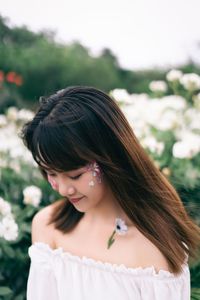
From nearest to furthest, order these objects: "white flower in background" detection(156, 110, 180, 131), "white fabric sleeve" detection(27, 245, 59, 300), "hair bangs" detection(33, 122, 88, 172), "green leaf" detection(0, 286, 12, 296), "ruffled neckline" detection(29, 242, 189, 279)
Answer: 1. "hair bangs" detection(33, 122, 88, 172)
2. "ruffled neckline" detection(29, 242, 189, 279)
3. "white fabric sleeve" detection(27, 245, 59, 300)
4. "green leaf" detection(0, 286, 12, 296)
5. "white flower in background" detection(156, 110, 180, 131)

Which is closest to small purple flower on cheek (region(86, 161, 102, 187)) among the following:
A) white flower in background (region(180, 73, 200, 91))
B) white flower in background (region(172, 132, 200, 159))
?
white flower in background (region(172, 132, 200, 159))

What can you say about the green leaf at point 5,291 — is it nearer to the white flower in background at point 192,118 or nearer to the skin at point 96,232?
the skin at point 96,232

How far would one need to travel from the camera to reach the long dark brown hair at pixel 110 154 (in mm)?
1593

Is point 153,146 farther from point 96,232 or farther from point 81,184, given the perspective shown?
point 81,184

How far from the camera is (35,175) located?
279 cm

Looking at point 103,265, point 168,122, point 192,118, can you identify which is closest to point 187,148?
point 168,122

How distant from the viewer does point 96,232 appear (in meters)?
1.85

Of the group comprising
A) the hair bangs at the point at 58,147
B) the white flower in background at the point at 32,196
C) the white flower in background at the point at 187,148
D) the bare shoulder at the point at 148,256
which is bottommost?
the bare shoulder at the point at 148,256

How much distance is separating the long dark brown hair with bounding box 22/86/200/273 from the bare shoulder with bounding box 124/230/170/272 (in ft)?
0.05

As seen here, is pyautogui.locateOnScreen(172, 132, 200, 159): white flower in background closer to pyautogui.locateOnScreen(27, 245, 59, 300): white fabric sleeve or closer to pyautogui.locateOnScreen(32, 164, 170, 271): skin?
pyautogui.locateOnScreen(32, 164, 170, 271): skin

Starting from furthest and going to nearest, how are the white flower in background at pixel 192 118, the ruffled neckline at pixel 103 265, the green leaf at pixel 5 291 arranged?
1. the white flower in background at pixel 192 118
2. the green leaf at pixel 5 291
3. the ruffled neckline at pixel 103 265

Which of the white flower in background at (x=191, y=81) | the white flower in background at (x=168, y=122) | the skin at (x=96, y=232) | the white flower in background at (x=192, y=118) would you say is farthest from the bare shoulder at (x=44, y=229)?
the white flower in background at (x=191, y=81)

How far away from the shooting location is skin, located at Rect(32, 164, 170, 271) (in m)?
1.66

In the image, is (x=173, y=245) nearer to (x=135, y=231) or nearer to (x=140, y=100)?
(x=135, y=231)
